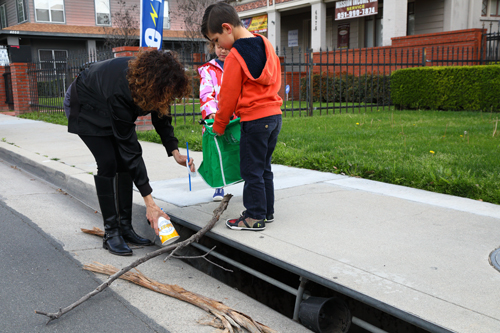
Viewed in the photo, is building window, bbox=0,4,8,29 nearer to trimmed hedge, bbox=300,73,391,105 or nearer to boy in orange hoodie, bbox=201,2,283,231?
trimmed hedge, bbox=300,73,391,105

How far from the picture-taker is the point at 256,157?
3.46 metres

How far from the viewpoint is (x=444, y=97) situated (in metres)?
12.4

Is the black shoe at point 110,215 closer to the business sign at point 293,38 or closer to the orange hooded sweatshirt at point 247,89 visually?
the orange hooded sweatshirt at point 247,89

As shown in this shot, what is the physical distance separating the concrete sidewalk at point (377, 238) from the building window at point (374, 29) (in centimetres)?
1916

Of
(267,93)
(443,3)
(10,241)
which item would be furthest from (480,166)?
(443,3)

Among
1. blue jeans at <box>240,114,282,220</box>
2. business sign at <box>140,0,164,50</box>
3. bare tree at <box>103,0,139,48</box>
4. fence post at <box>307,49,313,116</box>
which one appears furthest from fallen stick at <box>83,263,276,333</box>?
bare tree at <box>103,0,139,48</box>

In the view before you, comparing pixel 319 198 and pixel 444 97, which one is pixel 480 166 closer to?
pixel 319 198

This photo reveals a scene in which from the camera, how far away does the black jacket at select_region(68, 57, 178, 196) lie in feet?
10.6

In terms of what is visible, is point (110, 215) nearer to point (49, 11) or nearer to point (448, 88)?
point (448, 88)

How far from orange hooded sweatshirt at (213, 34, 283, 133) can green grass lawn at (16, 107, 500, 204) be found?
2338 millimetres

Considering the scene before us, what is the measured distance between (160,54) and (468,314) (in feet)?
7.91

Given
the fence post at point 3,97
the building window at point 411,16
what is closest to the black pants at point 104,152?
the fence post at point 3,97

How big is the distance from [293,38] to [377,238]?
85.9 feet

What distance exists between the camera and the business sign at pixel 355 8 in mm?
20328
